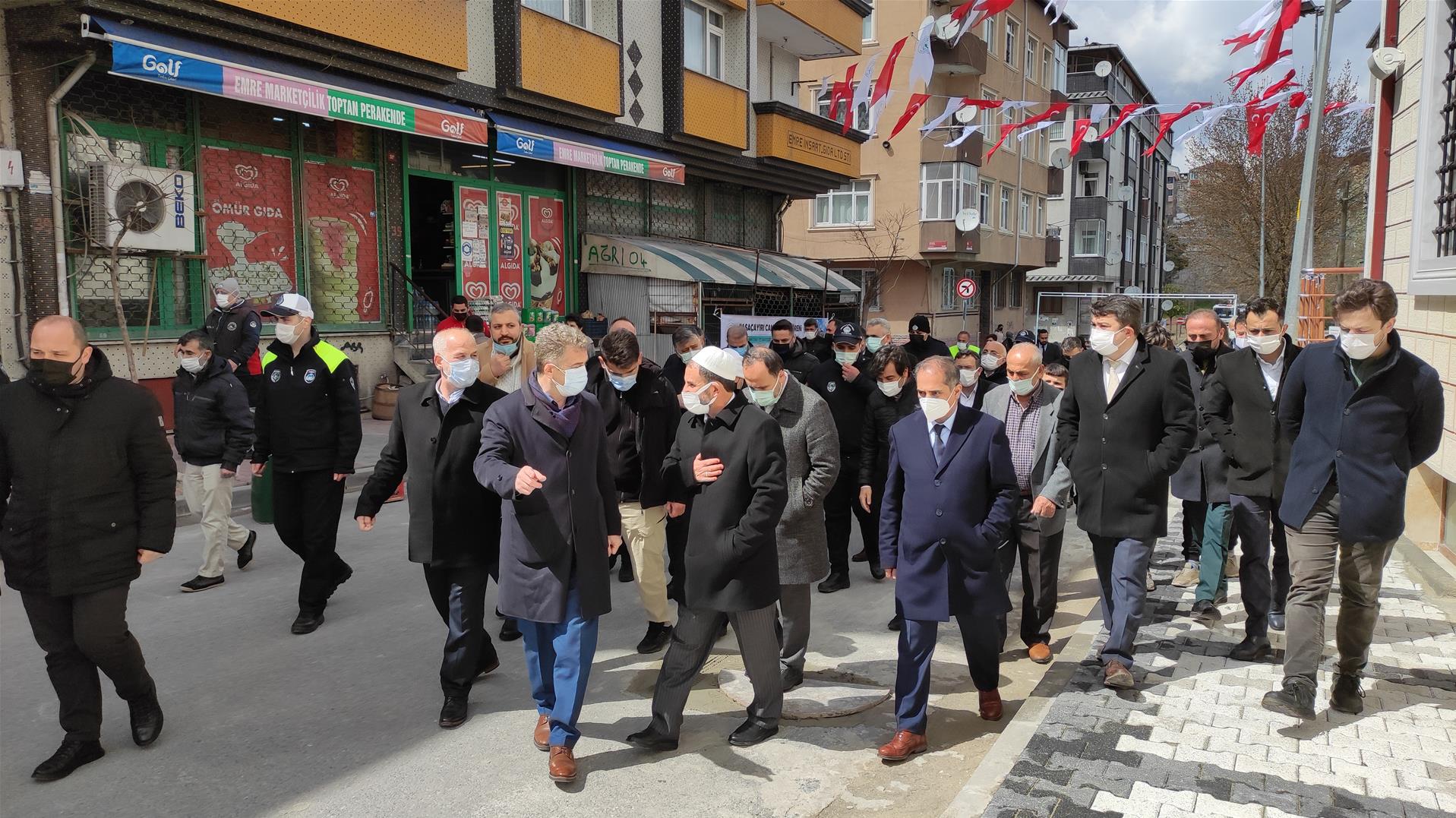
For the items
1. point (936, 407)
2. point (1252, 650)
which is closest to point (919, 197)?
point (1252, 650)

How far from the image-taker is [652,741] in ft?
14.9

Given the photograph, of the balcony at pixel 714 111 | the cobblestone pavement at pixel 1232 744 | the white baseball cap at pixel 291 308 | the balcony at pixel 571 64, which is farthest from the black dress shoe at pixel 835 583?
the balcony at pixel 714 111

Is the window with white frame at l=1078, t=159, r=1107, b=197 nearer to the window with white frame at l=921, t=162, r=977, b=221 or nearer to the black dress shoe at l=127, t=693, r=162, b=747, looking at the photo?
the window with white frame at l=921, t=162, r=977, b=221

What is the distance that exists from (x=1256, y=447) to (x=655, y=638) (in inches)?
143

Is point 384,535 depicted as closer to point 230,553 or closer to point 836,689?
point 230,553

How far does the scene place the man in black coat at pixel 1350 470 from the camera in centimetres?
455

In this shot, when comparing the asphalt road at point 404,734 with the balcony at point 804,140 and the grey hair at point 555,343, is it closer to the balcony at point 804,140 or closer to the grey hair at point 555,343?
the grey hair at point 555,343

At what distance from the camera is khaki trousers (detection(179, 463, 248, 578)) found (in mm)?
7020

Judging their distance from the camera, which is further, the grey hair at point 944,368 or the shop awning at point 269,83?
the shop awning at point 269,83

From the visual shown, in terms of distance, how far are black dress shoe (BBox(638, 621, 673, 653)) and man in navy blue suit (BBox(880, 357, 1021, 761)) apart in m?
1.82

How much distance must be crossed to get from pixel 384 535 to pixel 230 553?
1.23 meters

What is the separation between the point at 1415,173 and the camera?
25.7 feet

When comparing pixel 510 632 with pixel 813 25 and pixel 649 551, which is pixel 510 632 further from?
pixel 813 25

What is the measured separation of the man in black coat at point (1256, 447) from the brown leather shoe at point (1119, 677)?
98 centimetres
